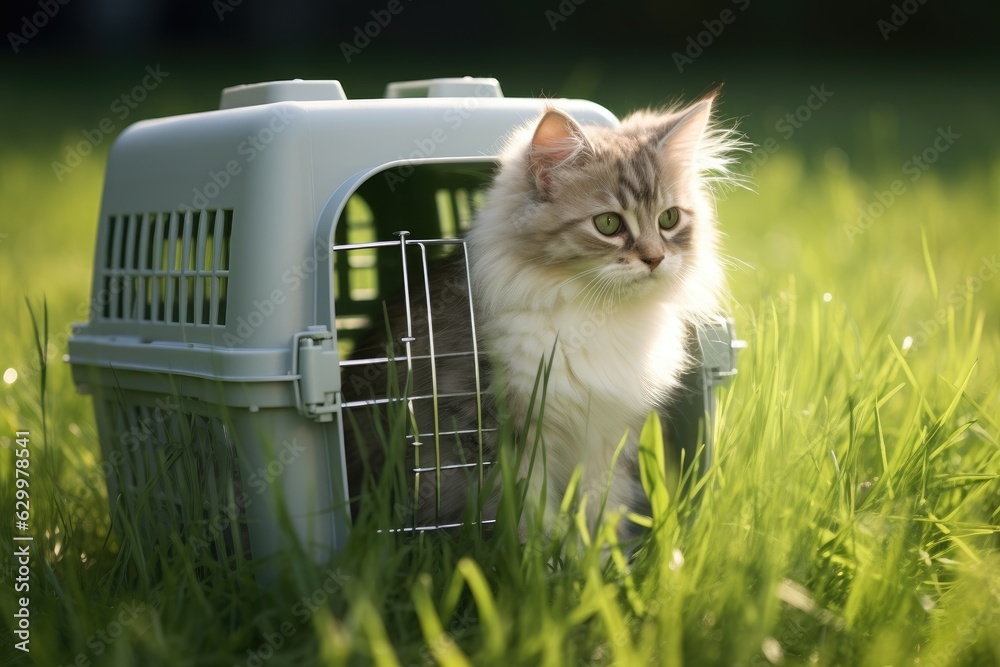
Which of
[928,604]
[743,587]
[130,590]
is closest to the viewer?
[743,587]

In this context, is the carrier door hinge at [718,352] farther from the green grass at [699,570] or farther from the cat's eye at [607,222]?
the cat's eye at [607,222]

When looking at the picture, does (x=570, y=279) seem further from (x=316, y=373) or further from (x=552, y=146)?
(x=316, y=373)

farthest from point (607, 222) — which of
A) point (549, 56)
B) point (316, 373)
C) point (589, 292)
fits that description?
point (549, 56)

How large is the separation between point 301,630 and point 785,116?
5694 millimetres

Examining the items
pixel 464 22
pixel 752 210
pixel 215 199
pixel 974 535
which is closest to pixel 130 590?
pixel 215 199

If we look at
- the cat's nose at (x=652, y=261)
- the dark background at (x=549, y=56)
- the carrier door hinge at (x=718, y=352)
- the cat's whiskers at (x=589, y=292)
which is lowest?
the carrier door hinge at (x=718, y=352)

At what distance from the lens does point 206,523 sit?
169 centimetres

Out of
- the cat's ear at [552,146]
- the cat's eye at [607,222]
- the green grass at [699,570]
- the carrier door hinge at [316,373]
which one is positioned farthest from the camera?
the cat's eye at [607,222]

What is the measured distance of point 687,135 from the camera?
6.42ft

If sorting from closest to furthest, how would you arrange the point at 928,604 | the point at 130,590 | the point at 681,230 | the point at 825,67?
the point at 928,604 < the point at 130,590 < the point at 681,230 < the point at 825,67

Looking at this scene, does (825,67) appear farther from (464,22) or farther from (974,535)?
(974,535)

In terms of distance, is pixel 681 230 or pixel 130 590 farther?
pixel 681 230

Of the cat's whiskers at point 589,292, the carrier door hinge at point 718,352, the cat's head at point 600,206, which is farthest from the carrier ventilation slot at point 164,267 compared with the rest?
the carrier door hinge at point 718,352

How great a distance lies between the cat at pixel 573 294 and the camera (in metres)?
1.80
